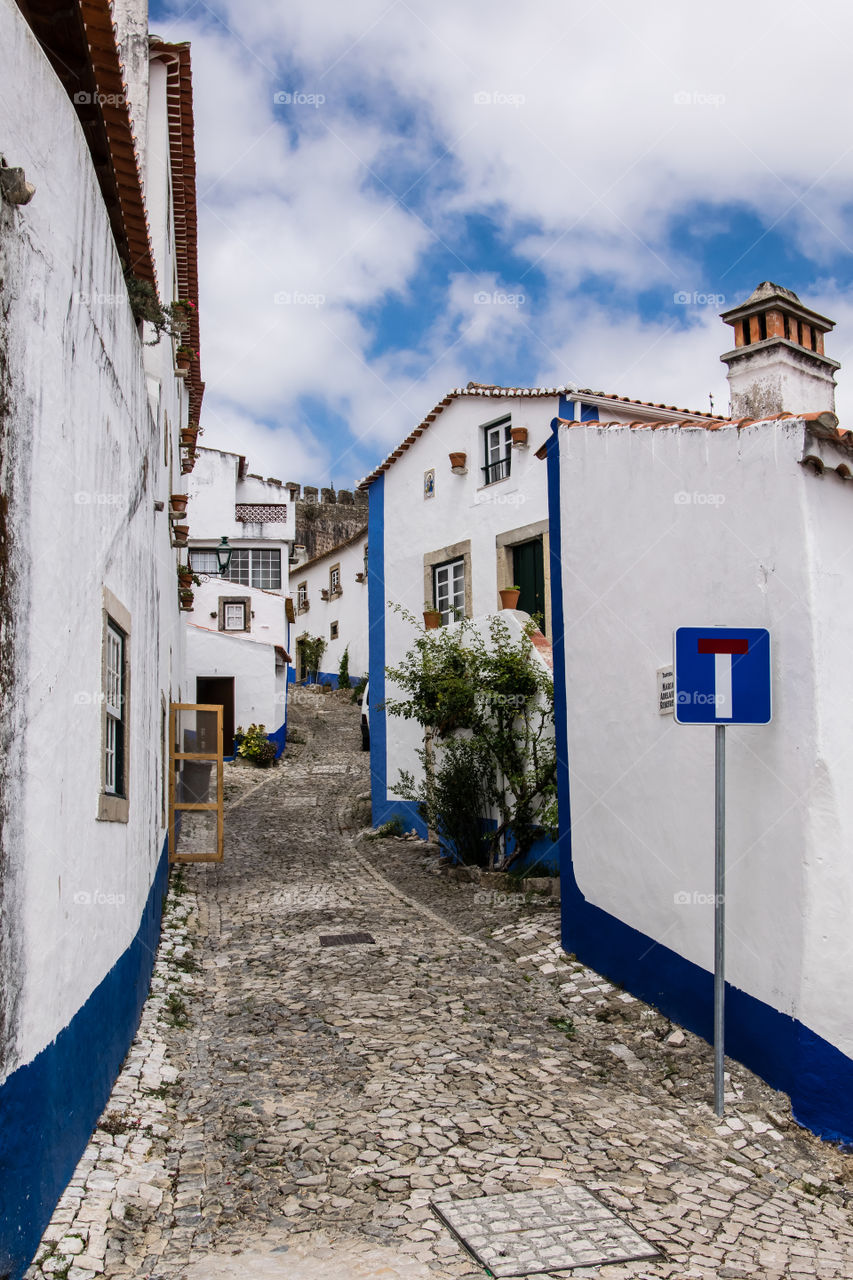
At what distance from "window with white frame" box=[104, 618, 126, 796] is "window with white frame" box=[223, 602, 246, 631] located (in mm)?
22607

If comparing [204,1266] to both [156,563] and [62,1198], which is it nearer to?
[62,1198]

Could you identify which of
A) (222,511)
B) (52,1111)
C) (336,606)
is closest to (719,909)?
(52,1111)

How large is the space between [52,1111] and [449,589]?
13554 mm

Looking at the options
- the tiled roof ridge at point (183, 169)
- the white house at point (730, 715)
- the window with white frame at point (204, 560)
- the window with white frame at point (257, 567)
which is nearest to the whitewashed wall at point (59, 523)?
the white house at point (730, 715)

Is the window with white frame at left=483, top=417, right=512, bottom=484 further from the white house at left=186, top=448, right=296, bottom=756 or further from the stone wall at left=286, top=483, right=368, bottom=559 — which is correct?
the stone wall at left=286, top=483, right=368, bottom=559

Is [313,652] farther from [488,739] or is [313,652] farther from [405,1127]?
[405,1127]

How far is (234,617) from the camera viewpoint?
28.8 meters

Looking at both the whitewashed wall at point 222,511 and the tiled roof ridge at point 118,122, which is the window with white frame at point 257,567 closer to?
the whitewashed wall at point 222,511

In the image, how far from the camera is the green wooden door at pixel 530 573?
50.0 feet

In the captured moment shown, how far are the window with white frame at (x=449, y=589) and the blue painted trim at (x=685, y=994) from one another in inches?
297

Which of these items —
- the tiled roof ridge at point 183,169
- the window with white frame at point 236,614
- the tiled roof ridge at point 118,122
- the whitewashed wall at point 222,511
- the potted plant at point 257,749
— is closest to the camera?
the tiled roof ridge at point 118,122

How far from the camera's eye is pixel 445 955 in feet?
28.8

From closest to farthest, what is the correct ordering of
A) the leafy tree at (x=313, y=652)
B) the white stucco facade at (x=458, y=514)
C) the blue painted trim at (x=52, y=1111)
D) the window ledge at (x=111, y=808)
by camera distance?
the blue painted trim at (x=52, y=1111)
the window ledge at (x=111, y=808)
the white stucco facade at (x=458, y=514)
the leafy tree at (x=313, y=652)

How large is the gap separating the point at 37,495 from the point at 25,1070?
6.57 ft
